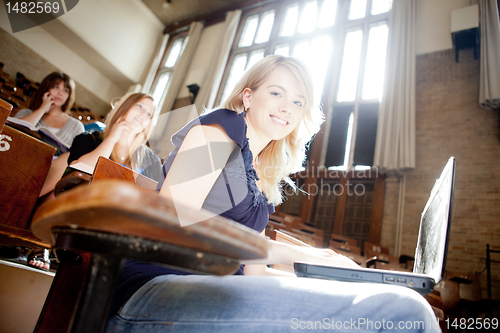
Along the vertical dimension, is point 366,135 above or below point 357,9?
below

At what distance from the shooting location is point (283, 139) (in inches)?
50.4

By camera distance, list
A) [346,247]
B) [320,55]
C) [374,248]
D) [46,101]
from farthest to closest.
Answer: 1. [320,55]
2. [374,248]
3. [346,247]
4. [46,101]

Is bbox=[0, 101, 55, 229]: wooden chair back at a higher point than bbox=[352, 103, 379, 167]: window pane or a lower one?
lower

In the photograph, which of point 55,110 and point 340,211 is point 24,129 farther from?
point 340,211

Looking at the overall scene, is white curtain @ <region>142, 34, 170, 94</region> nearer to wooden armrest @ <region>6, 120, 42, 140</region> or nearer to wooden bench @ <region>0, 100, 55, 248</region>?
wooden armrest @ <region>6, 120, 42, 140</region>

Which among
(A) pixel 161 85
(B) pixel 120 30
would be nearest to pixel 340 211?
(A) pixel 161 85

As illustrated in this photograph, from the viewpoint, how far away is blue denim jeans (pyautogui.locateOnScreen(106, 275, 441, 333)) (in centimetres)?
42

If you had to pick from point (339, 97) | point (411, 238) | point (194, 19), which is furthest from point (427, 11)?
point (194, 19)

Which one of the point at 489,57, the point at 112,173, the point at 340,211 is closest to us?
the point at 112,173

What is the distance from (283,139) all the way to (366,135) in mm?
5407

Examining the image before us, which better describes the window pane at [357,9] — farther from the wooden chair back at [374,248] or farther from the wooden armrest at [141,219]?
the wooden armrest at [141,219]

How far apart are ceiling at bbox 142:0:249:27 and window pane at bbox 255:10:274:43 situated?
859 millimetres

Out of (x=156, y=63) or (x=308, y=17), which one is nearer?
(x=308, y=17)

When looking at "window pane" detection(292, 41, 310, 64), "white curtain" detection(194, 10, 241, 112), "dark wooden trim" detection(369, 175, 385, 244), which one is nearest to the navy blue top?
"dark wooden trim" detection(369, 175, 385, 244)
